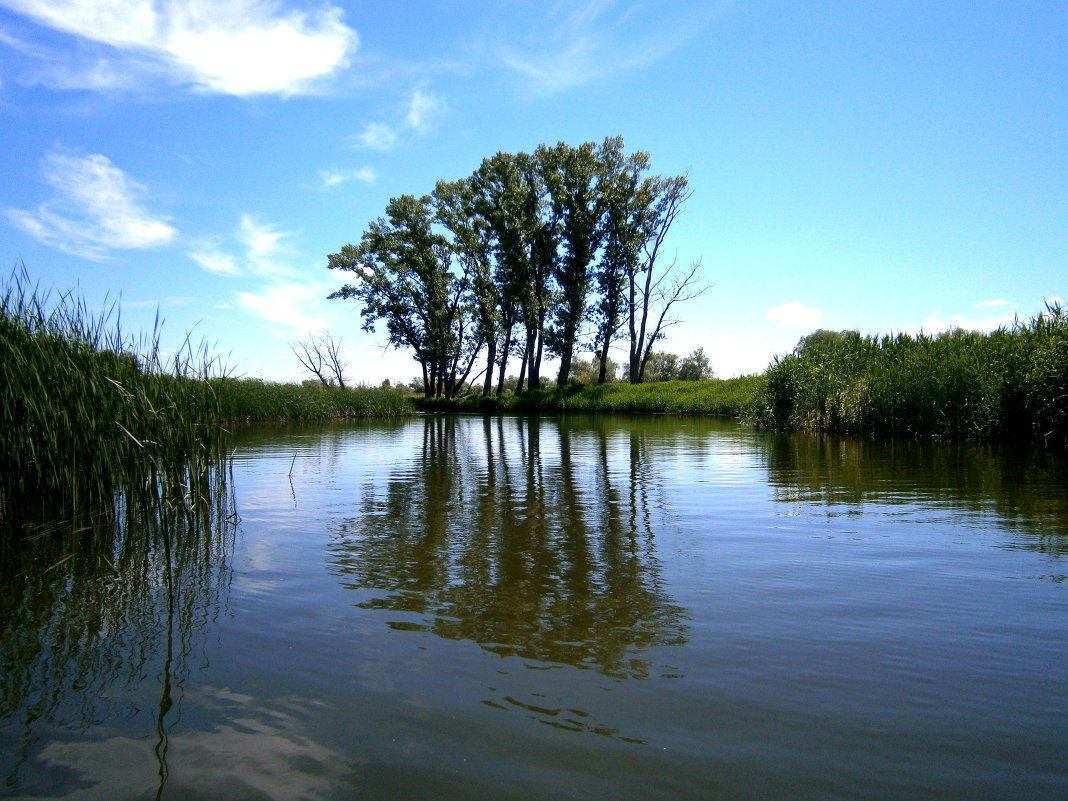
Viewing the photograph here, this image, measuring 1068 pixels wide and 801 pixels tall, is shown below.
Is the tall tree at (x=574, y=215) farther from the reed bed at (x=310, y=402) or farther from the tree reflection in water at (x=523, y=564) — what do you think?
the tree reflection in water at (x=523, y=564)

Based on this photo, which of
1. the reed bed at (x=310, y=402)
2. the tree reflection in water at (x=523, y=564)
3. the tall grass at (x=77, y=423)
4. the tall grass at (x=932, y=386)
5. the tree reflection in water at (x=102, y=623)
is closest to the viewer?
the tree reflection in water at (x=102, y=623)

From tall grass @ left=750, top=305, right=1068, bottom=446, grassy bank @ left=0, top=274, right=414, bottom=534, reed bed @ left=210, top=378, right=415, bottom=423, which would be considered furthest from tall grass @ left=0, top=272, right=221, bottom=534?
reed bed @ left=210, top=378, right=415, bottom=423

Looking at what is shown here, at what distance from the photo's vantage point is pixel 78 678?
300 centimetres

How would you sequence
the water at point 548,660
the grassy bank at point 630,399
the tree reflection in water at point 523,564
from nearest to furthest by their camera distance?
the water at point 548,660 → the tree reflection in water at point 523,564 → the grassy bank at point 630,399

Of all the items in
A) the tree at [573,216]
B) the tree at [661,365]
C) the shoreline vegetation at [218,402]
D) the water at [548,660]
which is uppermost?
the tree at [573,216]

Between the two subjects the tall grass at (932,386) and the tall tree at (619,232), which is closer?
the tall grass at (932,386)

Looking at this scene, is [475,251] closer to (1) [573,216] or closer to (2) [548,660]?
(1) [573,216]

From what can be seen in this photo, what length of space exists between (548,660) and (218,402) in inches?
228

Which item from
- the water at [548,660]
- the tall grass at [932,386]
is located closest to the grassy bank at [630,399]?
the tall grass at [932,386]

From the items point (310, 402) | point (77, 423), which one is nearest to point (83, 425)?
point (77, 423)

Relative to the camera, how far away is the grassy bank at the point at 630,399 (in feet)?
116

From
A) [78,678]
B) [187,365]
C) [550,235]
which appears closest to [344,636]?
[78,678]

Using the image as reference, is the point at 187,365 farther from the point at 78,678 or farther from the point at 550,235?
the point at 550,235

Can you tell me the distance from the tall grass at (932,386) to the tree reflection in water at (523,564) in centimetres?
1004
